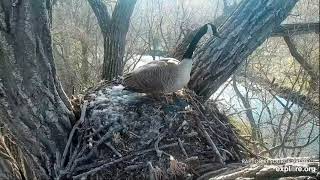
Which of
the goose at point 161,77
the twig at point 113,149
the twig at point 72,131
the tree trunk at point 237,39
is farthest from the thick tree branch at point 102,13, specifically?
the twig at point 113,149

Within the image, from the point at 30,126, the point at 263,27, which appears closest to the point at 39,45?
the point at 30,126

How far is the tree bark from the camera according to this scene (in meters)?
4.25

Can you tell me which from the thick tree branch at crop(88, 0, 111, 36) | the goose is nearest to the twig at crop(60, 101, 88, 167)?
the goose

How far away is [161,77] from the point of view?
329 centimetres

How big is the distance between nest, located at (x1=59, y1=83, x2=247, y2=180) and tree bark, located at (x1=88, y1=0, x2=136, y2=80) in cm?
101

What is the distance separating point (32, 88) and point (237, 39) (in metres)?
1.77

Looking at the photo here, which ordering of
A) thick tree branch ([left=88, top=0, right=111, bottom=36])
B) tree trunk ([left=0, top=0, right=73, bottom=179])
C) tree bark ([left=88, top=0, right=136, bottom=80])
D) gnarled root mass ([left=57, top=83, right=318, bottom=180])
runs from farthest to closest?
thick tree branch ([left=88, top=0, right=111, bottom=36])
tree bark ([left=88, top=0, right=136, bottom=80])
gnarled root mass ([left=57, top=83, right=318, bottom=180])
tree trunk ([left=0, top=0, right=73, bottom=179])

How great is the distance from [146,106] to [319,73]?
261 inches

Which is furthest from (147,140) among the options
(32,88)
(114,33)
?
(114,33)

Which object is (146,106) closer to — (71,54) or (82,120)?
(82,120)

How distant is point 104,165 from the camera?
2.59m

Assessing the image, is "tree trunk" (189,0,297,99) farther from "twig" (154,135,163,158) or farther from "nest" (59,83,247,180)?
"twig" (154,135,163,158)

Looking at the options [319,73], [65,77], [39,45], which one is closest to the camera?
[39,45]

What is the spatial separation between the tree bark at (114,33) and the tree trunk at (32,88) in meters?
1.65
